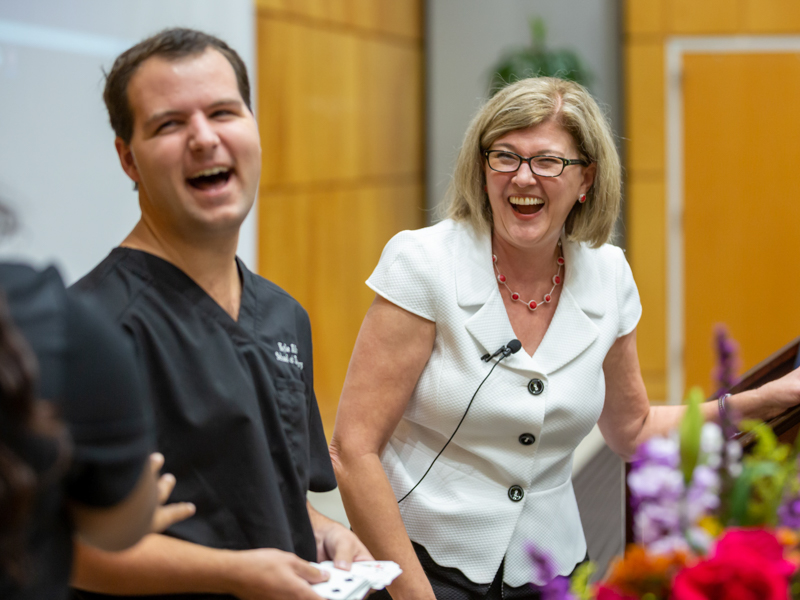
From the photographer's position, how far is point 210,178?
1.23m

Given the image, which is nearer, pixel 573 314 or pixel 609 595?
pixel 609 595

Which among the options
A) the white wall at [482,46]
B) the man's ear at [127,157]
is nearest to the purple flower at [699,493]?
the man's ear at [127,157]

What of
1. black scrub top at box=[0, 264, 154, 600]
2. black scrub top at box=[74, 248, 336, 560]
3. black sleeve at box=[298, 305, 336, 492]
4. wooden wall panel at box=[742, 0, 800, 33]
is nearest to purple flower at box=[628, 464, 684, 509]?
black scrub top at box=[0, 264, 154, 600]

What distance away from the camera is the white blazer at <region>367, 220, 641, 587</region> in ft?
5.37

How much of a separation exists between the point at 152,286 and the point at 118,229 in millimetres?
1916

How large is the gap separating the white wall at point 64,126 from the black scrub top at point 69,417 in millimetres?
1715

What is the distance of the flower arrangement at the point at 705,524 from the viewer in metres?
0.72

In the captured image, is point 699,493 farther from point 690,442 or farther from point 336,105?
point 336,105

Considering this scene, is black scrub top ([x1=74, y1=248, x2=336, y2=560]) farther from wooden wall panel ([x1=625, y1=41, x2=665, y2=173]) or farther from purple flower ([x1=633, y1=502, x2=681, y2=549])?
wooden wall panel ([x1=625, y1=41, x2=665, y2=173])

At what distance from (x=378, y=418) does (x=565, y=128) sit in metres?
0.68

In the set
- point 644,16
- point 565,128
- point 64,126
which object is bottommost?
point 565,128

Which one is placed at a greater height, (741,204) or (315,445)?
(741,204)

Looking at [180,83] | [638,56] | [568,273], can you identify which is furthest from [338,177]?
[180,83]

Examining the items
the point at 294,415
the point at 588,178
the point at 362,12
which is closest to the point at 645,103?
the point at 362,12
